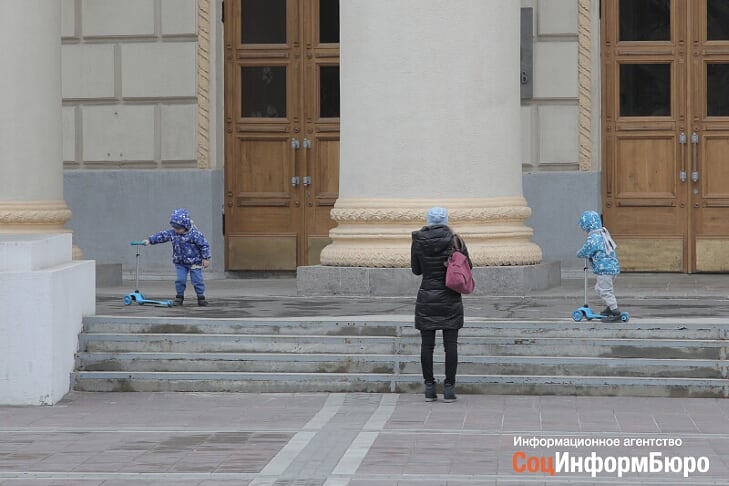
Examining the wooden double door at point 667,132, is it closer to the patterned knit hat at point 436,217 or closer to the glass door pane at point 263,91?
the glass door pane at point 263,91

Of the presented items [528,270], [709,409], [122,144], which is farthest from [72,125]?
[709,409]

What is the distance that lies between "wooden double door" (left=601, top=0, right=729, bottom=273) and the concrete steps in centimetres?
712

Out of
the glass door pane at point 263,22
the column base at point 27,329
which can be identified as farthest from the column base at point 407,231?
the glass door pane at point 263,22

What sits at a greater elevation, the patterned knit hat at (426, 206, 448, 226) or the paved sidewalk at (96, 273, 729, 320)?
the patterned knit hat at (426, 206, 448, 226)

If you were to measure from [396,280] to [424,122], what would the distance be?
1.86 metres

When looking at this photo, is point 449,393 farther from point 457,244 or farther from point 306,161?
point 306,161

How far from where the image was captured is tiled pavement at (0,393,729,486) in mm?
10719

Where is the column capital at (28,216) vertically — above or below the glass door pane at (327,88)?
below

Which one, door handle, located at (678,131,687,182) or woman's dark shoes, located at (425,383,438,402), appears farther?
door handle, located at (678,131,687,182)

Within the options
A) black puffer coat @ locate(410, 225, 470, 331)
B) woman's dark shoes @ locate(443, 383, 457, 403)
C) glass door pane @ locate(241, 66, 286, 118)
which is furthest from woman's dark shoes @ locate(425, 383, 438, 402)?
glass door pane @ locate(241, 66, 286, 118)

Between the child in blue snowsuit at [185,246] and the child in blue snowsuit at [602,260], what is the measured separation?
14.5 ft

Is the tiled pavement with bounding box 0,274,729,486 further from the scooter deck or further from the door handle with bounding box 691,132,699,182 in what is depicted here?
the door handle with bounding box 691,132,699,182

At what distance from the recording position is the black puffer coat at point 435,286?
14211mm

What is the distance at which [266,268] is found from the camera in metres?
23.2
